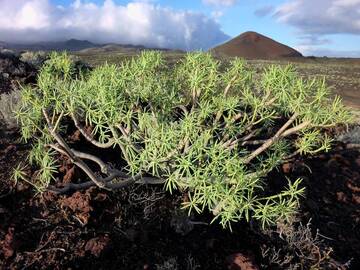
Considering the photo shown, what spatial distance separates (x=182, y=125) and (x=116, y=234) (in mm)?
1299

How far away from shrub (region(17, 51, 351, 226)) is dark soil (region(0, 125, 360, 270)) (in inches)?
8.7

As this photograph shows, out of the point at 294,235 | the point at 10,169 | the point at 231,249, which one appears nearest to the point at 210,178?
the point at 231,249

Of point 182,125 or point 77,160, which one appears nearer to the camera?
point 182,125

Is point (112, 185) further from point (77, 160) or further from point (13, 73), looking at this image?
point (13, 73)

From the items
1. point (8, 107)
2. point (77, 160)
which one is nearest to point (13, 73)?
point (8, 107)

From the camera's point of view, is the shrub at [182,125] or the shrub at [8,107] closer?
the shrub at [182,125]

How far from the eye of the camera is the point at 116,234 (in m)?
4.80

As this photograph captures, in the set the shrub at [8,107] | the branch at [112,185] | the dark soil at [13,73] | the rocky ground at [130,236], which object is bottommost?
the rocky ground at [130,236]

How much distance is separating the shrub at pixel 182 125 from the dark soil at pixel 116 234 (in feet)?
0.73

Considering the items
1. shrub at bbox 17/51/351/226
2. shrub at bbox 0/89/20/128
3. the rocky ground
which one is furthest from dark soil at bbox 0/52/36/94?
shrub at bbox 17/51/351/226

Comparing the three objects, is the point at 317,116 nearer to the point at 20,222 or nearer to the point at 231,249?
the point at 231,249

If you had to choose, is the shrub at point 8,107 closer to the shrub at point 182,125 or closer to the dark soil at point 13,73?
the dark soil at point 13,73

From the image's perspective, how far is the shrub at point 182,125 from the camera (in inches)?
172

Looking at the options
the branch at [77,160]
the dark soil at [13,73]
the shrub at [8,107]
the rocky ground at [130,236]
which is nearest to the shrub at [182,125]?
the branch at [77,160]
